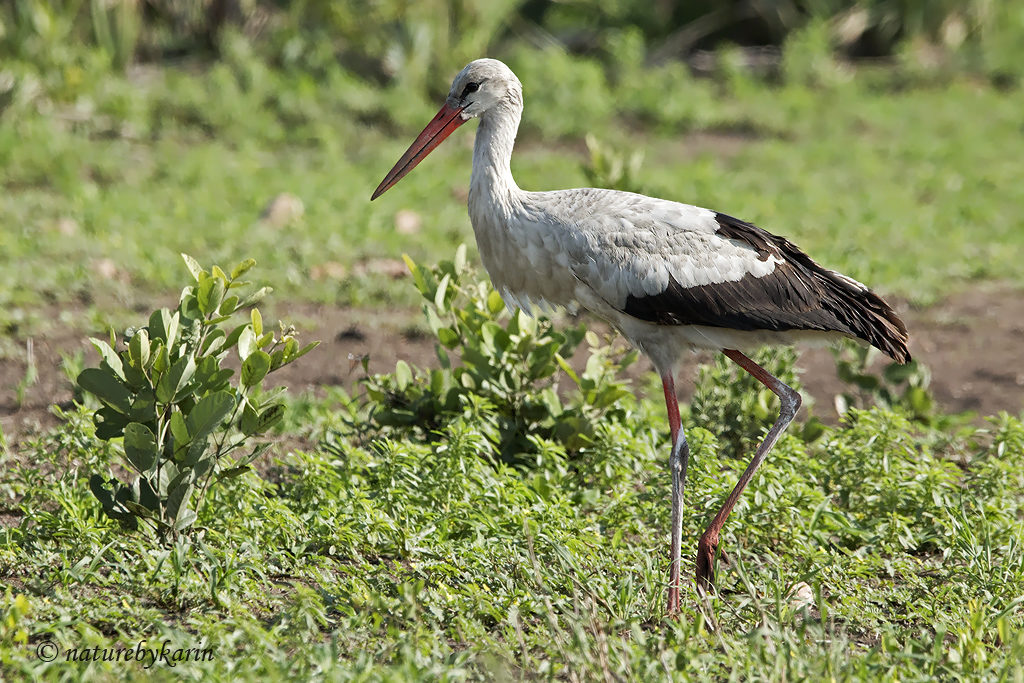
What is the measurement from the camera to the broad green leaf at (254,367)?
11.9ft

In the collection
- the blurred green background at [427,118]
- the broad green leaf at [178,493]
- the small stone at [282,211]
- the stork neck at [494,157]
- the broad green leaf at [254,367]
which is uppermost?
the blurred green background at [427,118]

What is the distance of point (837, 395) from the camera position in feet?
18.0

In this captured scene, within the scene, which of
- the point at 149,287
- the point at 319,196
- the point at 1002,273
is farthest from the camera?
the point at 319,196

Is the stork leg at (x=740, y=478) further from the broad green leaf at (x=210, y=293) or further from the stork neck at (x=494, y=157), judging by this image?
the broad green leaf at (x=210, y=293)

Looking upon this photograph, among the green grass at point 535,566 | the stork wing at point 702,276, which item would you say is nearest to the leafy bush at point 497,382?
the green grass at point 535,566

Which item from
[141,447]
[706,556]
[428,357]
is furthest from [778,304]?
[428,357]

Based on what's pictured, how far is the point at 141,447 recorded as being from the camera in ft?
11.6

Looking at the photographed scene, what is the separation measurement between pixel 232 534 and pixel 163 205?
15.1 ft

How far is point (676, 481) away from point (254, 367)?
141cm

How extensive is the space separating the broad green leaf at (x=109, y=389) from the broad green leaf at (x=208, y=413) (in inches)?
7.6

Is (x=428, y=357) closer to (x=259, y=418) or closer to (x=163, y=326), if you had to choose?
(x=259, y=418)

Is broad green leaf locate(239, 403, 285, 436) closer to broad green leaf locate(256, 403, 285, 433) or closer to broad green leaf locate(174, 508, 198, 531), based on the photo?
broad green leaf locate(256, 403, 285, 433)

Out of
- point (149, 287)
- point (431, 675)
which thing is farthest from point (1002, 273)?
point (431, 675)

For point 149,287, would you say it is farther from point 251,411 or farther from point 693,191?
point 693,191
